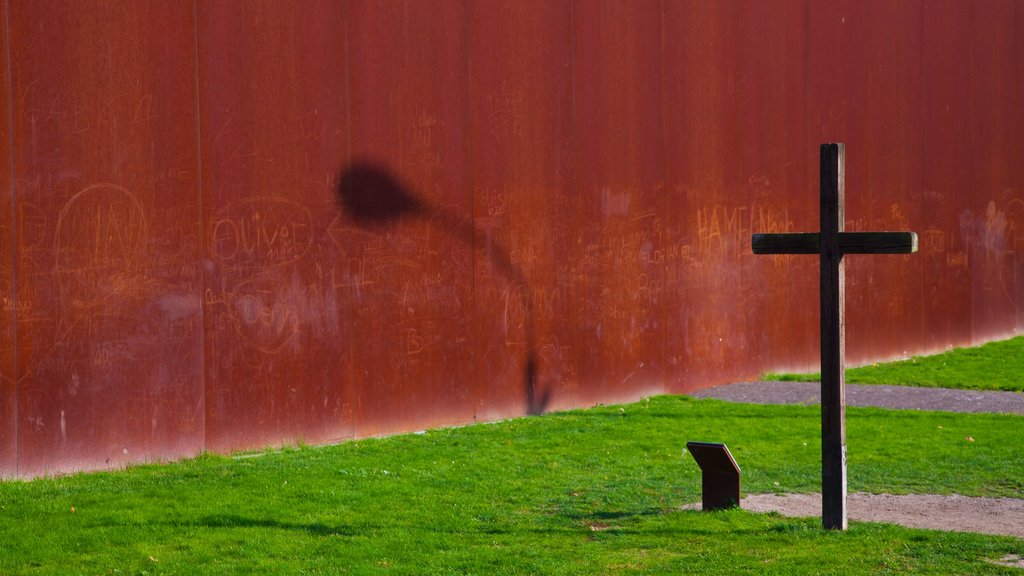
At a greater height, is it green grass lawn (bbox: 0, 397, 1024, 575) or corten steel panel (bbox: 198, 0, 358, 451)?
corten steel panel (bbox: 198, 0, 358, 451)

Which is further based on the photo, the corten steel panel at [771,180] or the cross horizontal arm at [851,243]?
the corten steel panel at [771,180]

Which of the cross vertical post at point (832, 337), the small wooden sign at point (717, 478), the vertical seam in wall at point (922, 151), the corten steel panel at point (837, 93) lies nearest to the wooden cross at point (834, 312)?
the cross vertical post at point (832, 337)

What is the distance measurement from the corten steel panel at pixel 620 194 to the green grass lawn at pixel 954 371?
8.34 feet

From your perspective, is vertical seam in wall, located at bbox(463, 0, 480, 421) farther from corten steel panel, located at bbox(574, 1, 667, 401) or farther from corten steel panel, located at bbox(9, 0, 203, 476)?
corten steel panel, located at bbox(9, 0, 203, 476)

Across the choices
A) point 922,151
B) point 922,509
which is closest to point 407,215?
point 922,509

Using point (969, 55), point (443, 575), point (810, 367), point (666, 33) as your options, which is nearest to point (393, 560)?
point (443, 575)

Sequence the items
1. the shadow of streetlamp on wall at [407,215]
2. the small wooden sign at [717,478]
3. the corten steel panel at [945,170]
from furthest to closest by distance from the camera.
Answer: the corten steel panel at [945,170] < the shadow of streetlamp on wall at [407,215] < the small wooden sign at [717,478]

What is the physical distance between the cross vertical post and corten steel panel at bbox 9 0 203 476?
198 inches

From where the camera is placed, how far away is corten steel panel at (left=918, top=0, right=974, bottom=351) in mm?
19906

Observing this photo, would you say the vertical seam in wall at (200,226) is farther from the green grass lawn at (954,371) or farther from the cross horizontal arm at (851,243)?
the green grass lawn at (954,371)

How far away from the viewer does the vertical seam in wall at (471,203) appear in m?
13.1

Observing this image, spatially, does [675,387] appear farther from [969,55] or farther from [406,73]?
[969,55]

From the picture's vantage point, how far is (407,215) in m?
12.6

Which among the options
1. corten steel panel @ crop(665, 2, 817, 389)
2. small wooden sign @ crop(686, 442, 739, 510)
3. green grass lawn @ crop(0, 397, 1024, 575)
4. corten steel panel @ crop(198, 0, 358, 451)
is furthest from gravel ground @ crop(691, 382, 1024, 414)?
small wooden sign @ crop(686, 442, 739, 510)
